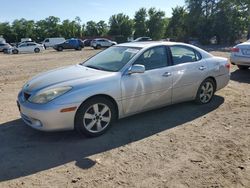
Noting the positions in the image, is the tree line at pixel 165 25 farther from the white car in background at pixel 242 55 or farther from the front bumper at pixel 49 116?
the front bumper at pixel 49 116

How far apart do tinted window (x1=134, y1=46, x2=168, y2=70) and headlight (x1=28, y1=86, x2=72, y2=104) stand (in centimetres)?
147

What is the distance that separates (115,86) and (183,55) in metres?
1.93

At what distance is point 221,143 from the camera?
4.87m

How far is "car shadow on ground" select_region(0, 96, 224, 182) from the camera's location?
4.24 metres

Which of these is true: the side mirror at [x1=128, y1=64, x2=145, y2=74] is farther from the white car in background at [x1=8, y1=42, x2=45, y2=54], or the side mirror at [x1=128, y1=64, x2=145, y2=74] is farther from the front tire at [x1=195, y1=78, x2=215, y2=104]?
the white car in background at [x1=8, y1=42, x2=45, y2=54]

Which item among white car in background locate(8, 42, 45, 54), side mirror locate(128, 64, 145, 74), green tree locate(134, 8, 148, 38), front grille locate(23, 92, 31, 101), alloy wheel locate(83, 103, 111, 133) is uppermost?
green tree locate(134, 8, 148, 38)

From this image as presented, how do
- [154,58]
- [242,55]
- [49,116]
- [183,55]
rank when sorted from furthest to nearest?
1. [242,55]
2. [183,55]
3. [154,58]
4. [49,116]

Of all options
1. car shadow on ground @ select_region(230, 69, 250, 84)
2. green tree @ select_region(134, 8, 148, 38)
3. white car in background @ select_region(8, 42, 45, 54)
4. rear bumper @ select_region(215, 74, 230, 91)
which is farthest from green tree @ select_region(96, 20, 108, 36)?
rear bumper @ select_region(215, 74, 230, 91)

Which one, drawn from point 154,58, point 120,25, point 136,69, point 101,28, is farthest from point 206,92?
point 101,28

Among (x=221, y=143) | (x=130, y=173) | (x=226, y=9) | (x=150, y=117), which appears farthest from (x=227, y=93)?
(x=226, y=9)

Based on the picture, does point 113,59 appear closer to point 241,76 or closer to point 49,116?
point 49,116

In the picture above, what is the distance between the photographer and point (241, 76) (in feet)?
34.4

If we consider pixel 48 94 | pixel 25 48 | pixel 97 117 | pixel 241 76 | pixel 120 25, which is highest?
pixel 120 25

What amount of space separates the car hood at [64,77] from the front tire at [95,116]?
1.33 ft
